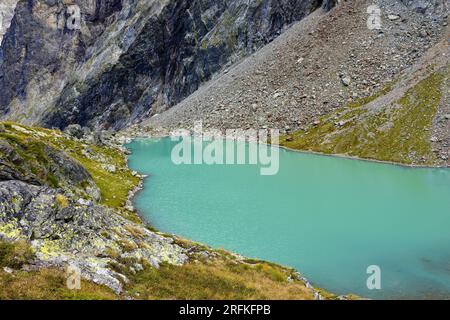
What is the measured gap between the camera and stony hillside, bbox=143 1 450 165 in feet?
273

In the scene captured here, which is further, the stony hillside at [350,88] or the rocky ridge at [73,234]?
the stony hillside at [350,88]

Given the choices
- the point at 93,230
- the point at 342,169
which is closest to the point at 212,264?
the point at 93,230

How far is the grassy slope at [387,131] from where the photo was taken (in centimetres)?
7894

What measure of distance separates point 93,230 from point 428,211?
4067cm

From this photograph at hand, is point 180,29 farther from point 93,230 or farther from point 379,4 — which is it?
point 93,230

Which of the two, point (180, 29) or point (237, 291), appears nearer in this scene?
point (237, 291)

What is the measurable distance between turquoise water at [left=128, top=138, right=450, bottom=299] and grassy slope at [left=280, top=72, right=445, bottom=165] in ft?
17.2

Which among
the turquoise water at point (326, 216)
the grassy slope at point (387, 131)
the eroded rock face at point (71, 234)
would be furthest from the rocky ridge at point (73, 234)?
the grassy slope at point (387, 131)

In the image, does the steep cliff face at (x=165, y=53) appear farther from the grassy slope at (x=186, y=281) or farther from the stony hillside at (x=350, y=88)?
the grassy slope at (x=186, y=281)

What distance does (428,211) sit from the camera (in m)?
50.5

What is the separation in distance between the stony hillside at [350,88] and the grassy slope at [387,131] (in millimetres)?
188

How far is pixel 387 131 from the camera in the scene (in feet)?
278

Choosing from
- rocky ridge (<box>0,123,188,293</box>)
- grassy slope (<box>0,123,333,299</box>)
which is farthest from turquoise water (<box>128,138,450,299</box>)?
rocky ridge (<box>0,123,188,293</box>)

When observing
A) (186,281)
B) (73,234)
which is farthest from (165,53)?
(186,281)
